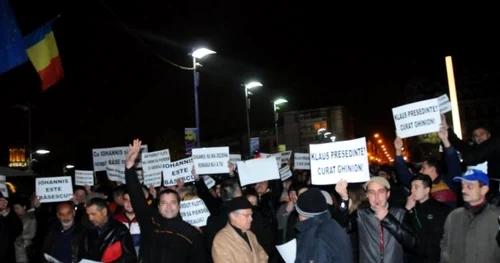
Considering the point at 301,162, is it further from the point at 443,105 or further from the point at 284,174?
the point at 443,105

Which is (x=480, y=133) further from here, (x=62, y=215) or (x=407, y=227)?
(x=62, y=215)

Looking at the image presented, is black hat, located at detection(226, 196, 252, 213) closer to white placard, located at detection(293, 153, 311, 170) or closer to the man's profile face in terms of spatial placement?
the man's profile face

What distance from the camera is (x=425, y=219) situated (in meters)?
6.01

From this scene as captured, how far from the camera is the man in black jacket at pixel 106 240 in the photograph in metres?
5.89

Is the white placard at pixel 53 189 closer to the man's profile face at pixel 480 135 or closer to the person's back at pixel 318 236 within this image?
the person's back at pixel 318 236

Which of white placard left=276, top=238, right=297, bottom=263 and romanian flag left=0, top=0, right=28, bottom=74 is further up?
romanian flag left=0, top=0, right=28, bottom=74

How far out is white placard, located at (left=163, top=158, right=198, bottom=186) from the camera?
9.91 meters

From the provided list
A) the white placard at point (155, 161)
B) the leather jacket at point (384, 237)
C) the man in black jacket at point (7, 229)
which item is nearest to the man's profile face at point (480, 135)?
the leather jacket at point (384, 237)

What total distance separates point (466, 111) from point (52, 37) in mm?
94871

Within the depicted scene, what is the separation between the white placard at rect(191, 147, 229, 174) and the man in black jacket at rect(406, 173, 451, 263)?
4652mm

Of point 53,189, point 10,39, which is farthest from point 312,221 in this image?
point 10,39

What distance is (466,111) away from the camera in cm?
9638

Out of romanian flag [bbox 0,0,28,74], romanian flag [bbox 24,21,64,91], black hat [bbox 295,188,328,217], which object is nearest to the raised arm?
black hat [bbox 295,188,328,217]

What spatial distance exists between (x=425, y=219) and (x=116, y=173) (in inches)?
298
